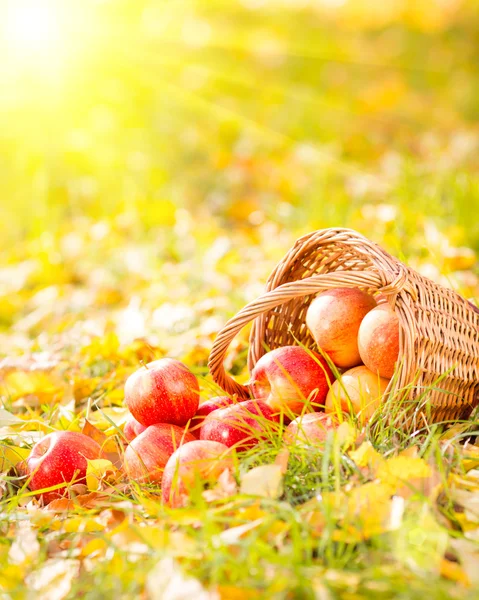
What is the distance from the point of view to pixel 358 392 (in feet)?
5.60

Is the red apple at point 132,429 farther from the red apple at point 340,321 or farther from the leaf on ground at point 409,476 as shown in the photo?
the leaf on ground at point 409,476

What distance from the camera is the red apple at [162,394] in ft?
5.59

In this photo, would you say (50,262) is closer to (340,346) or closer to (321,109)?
(340,346)

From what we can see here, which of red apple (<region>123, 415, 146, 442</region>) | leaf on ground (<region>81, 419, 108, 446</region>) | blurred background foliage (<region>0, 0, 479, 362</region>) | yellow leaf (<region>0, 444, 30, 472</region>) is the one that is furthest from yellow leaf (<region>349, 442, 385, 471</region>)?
blurred background foliage (<region>0, 0, 479, 362</region>)

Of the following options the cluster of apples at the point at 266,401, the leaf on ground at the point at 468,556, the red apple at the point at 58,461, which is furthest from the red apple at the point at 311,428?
the red apple at the point at 58,461

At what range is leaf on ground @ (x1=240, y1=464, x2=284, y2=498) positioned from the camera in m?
1.32

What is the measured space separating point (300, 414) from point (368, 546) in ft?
1.76

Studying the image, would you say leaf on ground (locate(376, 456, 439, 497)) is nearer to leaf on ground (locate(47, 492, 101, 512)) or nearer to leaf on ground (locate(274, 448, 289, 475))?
leaf on ground (locate(274, 448, 289, 475))

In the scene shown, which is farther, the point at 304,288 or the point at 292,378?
the point at 292,378

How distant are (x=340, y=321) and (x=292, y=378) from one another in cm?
19

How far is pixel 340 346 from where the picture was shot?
1779mm

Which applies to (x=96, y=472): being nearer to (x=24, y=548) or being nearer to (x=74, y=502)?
(x=74, y=502)

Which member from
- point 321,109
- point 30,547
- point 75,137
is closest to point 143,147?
point 75,137

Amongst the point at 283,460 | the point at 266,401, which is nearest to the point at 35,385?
the point at 266,401
